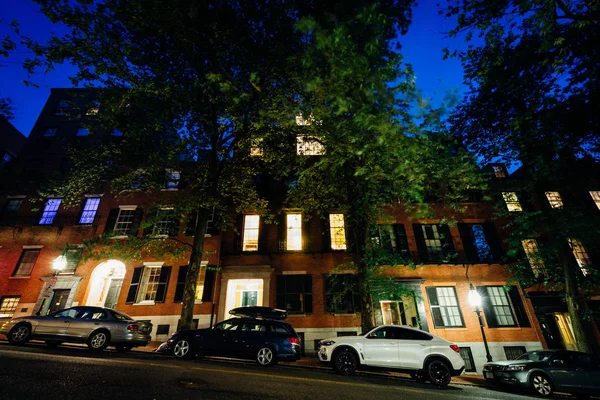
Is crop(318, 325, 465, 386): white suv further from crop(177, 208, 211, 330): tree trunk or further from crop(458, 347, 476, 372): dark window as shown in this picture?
crop(458, 347, 476, 372): dark window

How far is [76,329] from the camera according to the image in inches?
351

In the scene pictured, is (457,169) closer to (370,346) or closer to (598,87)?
(598,87)

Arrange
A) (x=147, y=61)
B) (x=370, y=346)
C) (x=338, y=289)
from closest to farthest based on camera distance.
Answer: (x=370, y=346) < (x=147, y=61) < (x=338, y=289)

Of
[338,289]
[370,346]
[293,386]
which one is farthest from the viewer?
[338,289]

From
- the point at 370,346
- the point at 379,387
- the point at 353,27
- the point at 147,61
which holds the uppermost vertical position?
the point at 147,61

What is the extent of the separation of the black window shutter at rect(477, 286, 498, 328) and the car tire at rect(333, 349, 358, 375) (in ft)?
34.5

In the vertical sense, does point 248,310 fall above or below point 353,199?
below

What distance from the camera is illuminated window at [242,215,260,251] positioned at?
1595 cm

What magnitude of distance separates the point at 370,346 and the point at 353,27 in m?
9.40

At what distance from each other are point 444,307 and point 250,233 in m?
12.0

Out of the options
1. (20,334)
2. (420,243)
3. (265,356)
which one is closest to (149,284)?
(20,334)

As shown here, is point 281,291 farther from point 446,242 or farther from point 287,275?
point 446,242

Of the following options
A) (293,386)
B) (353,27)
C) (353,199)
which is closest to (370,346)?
(293,386)

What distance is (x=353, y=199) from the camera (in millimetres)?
11969
